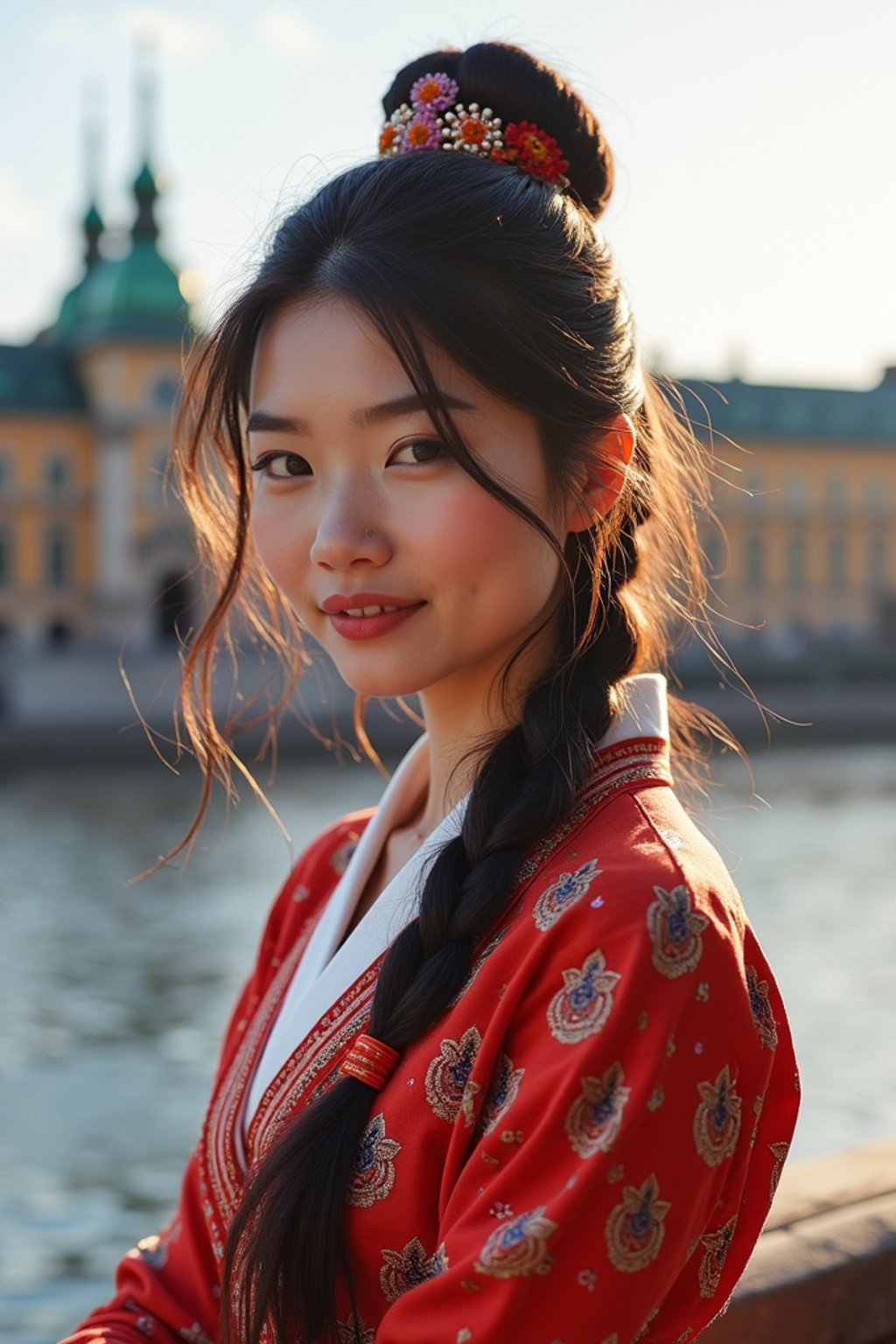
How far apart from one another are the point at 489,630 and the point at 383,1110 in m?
0.33

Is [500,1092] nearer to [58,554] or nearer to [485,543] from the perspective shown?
[485,543]

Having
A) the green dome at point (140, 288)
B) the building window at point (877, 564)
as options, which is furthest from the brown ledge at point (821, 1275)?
the building window at point (877, 564)

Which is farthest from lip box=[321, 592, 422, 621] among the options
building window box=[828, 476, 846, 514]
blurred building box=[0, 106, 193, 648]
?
building window box=[828, 476, 846, 514]

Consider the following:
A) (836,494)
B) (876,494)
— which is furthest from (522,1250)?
(876,494)

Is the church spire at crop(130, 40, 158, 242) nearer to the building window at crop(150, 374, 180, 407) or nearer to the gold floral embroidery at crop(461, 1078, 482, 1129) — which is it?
the building window at crop(150, 374, 180, 407)

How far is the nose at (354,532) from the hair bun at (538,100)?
0.33 meters

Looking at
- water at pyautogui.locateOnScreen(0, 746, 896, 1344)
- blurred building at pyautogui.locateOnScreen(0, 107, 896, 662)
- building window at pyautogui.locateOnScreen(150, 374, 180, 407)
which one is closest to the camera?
water at pyautogui.locateOnScreen(0, 746, 896, 1344)

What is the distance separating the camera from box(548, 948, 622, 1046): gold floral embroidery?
0.86 m

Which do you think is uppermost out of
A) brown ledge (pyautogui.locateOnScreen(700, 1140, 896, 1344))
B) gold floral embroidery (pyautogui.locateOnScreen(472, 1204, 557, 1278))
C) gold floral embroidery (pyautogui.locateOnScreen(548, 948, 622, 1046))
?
gold floral embroidery (pyautogui.locateOnScreen(548, 948, 622, 1046))

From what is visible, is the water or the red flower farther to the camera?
the water

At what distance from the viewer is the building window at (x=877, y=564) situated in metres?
41.2

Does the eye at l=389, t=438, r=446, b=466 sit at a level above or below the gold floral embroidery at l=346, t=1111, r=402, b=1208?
above

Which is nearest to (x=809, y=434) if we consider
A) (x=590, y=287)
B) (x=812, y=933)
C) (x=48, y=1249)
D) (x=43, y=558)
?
(x=43, y=558)

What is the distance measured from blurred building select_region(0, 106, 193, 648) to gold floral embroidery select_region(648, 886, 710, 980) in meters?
31.0
